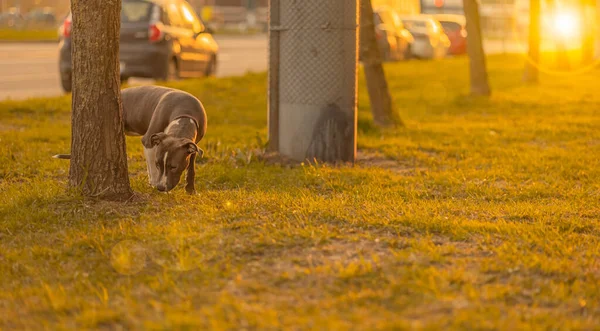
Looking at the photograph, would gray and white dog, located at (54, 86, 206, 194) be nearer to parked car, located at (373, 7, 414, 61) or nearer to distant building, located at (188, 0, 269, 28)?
parked car, located at (373, 7, 414, 61)

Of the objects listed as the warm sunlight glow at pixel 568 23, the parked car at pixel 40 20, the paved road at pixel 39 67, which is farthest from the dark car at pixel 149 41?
the parked car at pixel 40 20

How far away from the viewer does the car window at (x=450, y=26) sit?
37156mm

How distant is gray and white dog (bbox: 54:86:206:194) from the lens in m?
7.03

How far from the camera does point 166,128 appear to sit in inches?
295

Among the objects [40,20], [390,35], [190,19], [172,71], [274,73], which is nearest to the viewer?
[274,73]

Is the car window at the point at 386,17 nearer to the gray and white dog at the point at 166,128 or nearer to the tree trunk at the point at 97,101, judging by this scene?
the gray and white dog at the point at 166,128

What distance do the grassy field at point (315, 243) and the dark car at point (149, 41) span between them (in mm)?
5643

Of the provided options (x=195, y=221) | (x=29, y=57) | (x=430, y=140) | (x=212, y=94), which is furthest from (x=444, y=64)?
(x=195, y=221)

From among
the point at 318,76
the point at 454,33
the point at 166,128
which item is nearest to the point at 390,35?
the point at 454,33

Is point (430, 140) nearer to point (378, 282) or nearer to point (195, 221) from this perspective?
point (195, 221)

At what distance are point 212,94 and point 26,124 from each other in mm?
4626

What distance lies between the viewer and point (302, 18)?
9062 millimetres

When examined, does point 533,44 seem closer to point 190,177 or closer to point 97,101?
point 190,177

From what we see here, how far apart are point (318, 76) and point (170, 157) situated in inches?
97.9
